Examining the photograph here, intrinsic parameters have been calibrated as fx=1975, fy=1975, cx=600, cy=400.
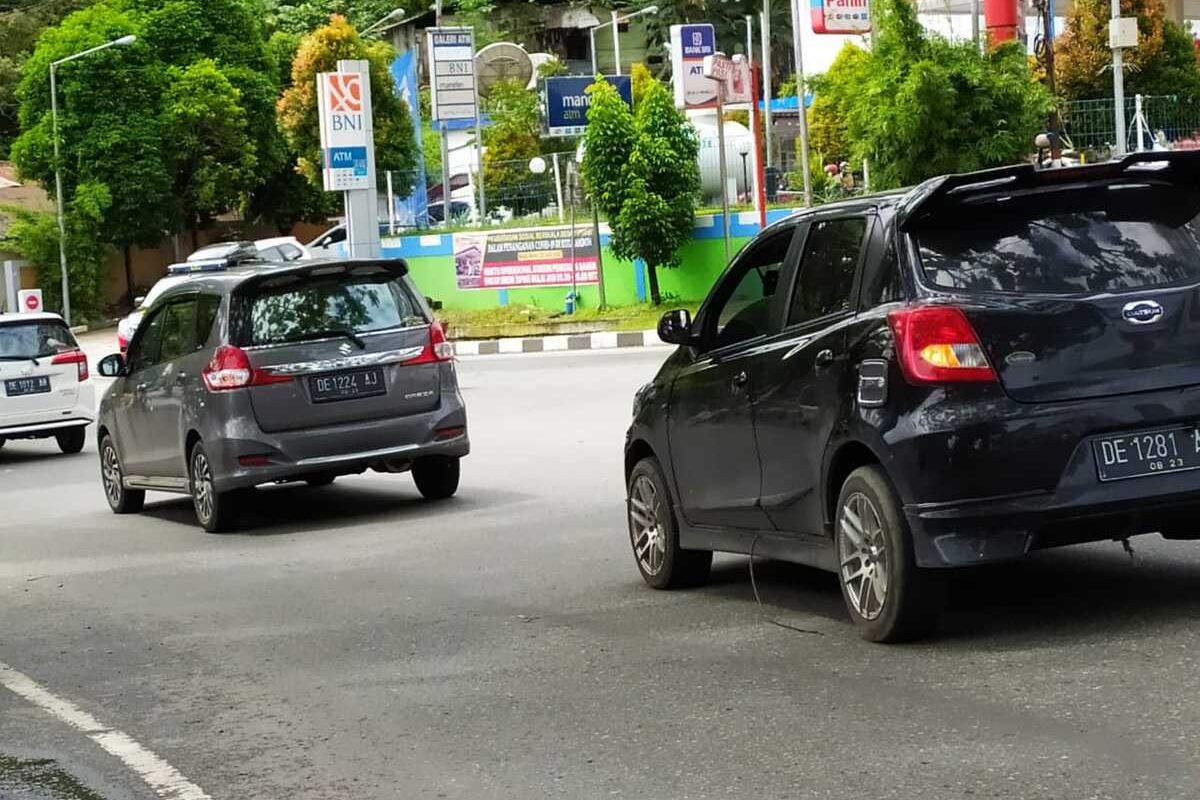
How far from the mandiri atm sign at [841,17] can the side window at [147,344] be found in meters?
28.5

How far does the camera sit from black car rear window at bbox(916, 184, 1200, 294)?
708 centimetres

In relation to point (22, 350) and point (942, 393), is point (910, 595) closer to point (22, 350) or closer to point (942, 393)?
point (942, 393)

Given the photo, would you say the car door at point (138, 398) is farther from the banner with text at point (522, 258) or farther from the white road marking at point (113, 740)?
the banner with text at point (522, 258)

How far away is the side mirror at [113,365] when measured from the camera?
48.8 feet

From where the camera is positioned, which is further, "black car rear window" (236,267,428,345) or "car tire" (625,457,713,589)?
"black car rear window" (236,267,428,345)

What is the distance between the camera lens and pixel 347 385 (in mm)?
13141

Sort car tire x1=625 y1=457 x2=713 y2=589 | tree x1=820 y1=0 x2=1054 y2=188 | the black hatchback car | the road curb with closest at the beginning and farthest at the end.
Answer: the black hatchback car < car tire x1=625 y1=457 x2=713 y2=589 < tree x1=820 y1=0 x2=1054 y2=188 < the road curb

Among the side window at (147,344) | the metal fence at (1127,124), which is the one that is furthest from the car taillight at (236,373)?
the metal fence at (1127,124)

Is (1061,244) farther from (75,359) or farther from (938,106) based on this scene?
(938,106)

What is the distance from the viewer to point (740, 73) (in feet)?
120

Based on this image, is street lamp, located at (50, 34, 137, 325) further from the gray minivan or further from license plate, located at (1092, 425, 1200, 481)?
license plate, located at (1092, 425, 1200, 481)

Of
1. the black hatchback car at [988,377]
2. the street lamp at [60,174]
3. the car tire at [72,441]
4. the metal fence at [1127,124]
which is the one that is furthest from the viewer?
the street lamp at [60,174]

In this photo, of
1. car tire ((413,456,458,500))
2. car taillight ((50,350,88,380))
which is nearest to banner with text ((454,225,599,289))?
car taillight ((50,350,88,380))

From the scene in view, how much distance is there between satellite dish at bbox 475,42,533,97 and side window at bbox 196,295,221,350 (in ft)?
125
